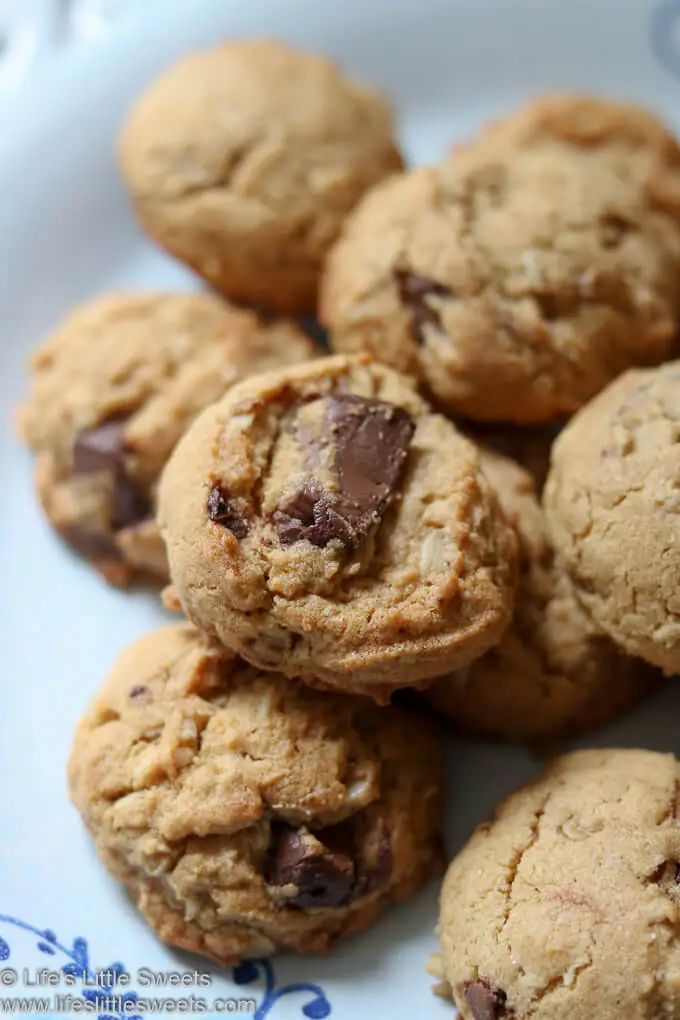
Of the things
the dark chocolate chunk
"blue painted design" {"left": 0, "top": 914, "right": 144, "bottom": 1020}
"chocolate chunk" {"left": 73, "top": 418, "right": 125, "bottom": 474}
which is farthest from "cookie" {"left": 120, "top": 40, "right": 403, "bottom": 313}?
"blue painted design" {"left": 0, "top": 914, "right": 144, "bottom": 1020}

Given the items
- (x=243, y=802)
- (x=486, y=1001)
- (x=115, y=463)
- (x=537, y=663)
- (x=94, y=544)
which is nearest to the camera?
(x=486, y=1001)

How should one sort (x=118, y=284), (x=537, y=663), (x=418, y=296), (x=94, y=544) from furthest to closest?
1. (x=118, y=284)
2. (x=94, y=544)
3. (x=418, y=296)
4. (x=537, y=663)

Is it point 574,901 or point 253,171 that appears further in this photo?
point 253,171

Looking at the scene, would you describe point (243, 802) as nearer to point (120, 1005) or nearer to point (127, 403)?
point (120, 1005)

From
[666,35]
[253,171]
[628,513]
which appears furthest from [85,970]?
[666,35]

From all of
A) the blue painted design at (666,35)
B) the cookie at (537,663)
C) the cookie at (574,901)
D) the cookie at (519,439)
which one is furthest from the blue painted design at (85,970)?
the blue painted design at (666,35)

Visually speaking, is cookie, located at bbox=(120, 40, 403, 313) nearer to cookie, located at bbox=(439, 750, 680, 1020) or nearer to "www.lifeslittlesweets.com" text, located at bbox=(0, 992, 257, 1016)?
cookie, located at bbox=(439, 750, 680, 1020)

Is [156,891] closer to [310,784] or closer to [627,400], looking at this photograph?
[310,784]
